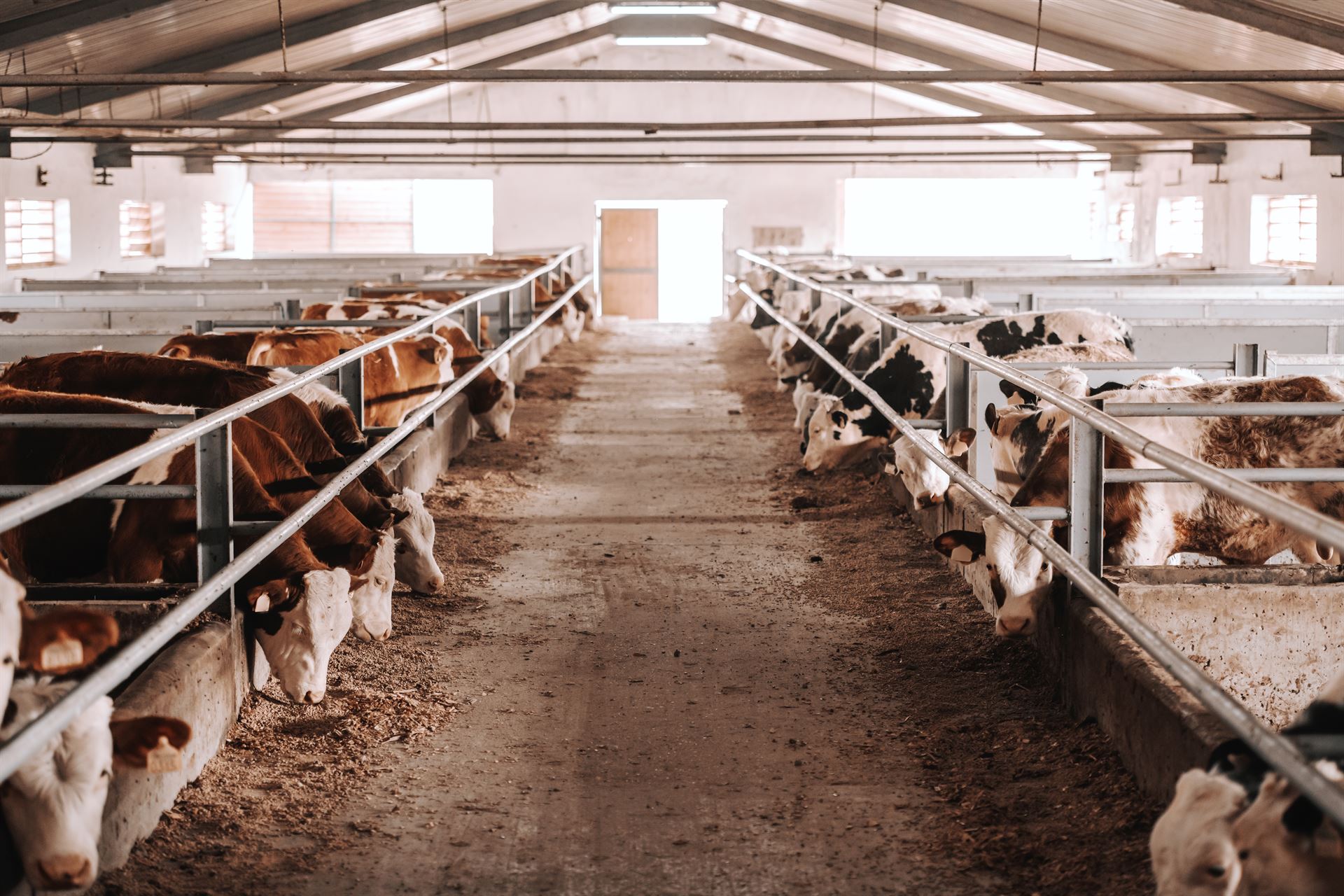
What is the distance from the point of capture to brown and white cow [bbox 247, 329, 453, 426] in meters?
7.59

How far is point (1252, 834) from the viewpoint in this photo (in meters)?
2.32

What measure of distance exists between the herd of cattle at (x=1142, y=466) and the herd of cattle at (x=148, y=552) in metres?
2.02

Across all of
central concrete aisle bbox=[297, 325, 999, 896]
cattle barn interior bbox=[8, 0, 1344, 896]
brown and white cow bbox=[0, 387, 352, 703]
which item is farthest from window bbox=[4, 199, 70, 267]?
brown and white cow bbox=[0, 387, 352, 703]

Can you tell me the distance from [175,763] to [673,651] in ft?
8.08

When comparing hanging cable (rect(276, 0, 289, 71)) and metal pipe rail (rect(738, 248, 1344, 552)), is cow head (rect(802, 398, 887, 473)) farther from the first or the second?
hanging cable (rect(276, 0, 289, 71))

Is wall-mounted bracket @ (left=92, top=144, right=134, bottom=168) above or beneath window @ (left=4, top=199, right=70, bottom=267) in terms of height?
above

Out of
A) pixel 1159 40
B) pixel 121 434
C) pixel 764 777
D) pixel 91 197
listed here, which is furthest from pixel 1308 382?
pixel 91 197

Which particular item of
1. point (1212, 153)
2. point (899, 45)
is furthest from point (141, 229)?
point (1212, 153)

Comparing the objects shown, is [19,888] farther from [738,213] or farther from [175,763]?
[738,213]

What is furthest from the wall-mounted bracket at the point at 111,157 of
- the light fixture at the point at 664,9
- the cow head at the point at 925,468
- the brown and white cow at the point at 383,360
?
the cow head at the point at 925,468

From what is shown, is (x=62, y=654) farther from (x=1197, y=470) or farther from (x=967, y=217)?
(x=967, y=217)

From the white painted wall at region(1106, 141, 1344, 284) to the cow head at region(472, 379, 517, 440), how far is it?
10945 millimetres

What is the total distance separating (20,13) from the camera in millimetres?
Answer: 10953

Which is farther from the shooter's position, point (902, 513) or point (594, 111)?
point (594, 111)
